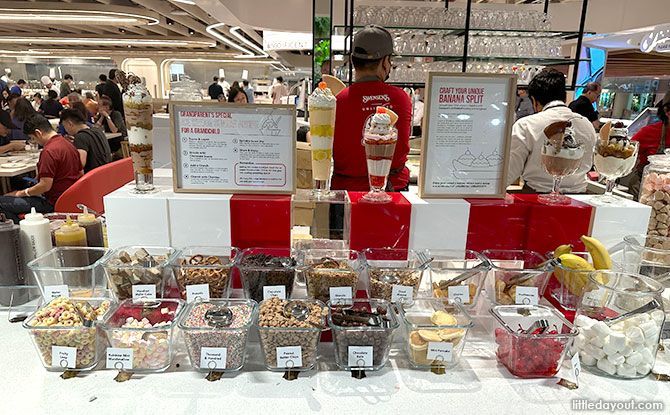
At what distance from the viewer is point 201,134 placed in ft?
5.07

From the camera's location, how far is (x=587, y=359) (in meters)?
1.30

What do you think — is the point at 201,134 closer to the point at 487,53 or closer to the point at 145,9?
the point at 487,53

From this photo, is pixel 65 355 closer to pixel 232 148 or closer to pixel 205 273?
pixel 205 273

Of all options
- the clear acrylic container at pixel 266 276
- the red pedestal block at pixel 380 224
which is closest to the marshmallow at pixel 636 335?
the red pedestal block at pixel 380 224

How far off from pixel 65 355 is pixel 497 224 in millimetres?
1342

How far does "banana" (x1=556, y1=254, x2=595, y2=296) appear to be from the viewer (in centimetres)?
147

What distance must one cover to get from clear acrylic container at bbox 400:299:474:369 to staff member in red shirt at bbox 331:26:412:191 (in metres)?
1.01

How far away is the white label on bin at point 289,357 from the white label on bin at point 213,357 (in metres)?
0.14

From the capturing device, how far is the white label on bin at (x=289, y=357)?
1225 mm

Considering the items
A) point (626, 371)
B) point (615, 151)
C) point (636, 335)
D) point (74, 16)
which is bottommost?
point (626, 371)

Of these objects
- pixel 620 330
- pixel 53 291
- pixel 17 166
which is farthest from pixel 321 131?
pixel 17 166

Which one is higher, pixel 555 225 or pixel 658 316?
pixel 555 225

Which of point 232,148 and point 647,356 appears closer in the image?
point 647,356

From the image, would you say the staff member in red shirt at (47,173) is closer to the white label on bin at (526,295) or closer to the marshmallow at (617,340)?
the white label on bin at (526,295)
